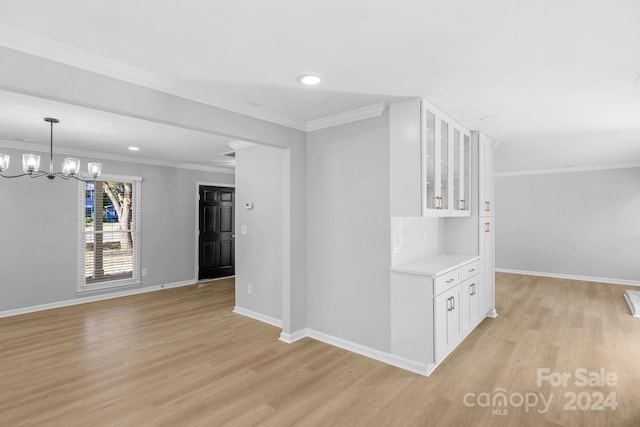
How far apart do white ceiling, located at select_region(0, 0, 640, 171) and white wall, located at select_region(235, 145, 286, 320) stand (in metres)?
1.25

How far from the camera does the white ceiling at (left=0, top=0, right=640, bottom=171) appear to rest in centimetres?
171

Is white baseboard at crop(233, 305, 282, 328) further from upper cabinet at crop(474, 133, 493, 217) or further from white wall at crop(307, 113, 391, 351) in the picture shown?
upper cabinet at crop(474, 133, 493, 217)

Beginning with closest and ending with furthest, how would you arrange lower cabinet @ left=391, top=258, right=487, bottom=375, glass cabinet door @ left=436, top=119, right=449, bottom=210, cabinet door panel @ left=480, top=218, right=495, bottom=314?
1. lower cabinet @ left=391, top=258, right=487, bottom=375
2. glass cabinet door @ left=436, top=119, right=449, bottom=210
3. cabinet door panel @ left=480, top=218, right=495, bottom=314

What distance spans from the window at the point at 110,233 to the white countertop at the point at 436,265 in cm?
502

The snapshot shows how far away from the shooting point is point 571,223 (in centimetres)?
722

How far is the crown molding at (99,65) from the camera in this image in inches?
76.1

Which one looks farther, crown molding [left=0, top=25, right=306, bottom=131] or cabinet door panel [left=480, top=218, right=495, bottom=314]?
cabinet door panel [left=480, top=218, right=495, bottom=314]

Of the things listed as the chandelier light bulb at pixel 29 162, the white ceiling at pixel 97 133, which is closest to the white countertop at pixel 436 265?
the white ceiling at pixel 97 133

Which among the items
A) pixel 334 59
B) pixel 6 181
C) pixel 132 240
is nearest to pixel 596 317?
pixel 334 59

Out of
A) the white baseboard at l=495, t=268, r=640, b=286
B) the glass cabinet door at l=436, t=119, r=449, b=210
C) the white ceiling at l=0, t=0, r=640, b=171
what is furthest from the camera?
the white baseboard at l=495, t=268, r=640, b=286

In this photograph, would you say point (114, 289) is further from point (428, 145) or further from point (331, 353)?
point (428, 145)

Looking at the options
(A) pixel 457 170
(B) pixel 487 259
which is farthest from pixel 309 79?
(B) pixel 487 259

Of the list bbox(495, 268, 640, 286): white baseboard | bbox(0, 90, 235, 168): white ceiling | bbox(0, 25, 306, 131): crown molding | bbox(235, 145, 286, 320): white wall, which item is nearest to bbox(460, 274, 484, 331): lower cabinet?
bbox(235, 145, 286, 320): white wall

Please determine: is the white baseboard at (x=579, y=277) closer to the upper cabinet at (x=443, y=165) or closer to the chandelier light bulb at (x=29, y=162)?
the upper cabinet at (x=443, y=165)
